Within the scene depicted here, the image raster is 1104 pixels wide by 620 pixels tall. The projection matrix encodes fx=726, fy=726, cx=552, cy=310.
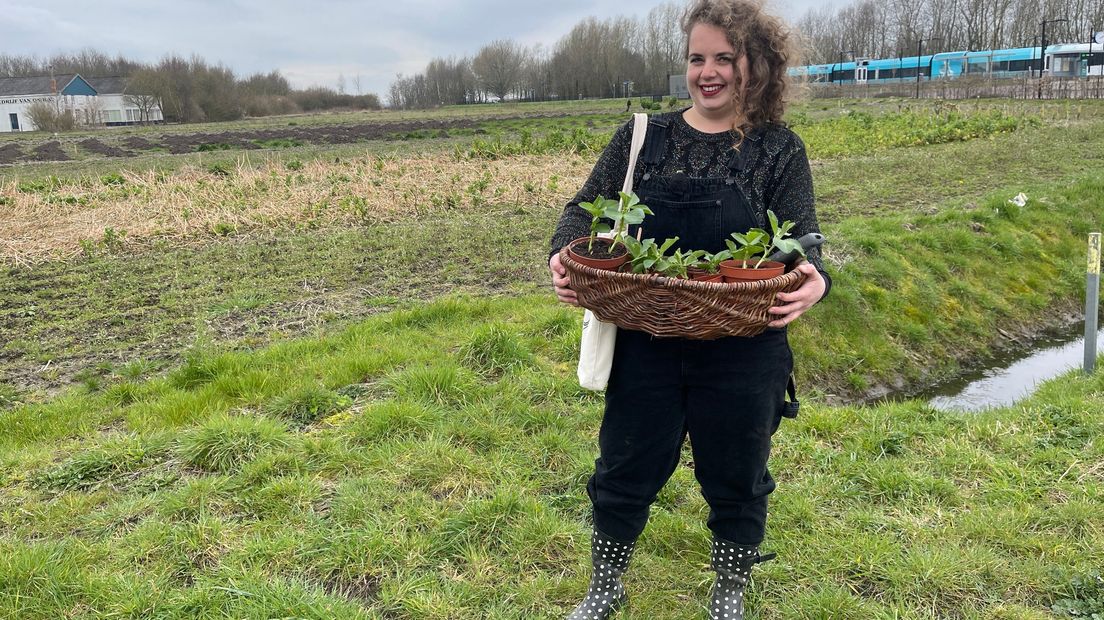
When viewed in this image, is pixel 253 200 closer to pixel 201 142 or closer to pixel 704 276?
pixel 704 276

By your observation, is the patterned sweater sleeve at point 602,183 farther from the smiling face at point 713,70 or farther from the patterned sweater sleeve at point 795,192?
the patterned sweater sleeve at point 795,192

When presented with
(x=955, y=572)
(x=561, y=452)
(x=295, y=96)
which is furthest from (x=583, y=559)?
(x=295, y=96)

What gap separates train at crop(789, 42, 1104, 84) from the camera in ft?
149

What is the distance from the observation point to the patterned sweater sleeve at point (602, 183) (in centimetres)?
229

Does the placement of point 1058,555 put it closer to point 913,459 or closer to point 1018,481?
point 1018,481

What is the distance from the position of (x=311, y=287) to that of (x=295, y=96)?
81.4 meters

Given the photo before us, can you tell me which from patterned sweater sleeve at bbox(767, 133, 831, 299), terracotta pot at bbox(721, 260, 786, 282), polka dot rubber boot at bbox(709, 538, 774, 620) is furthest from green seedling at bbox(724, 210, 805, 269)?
polka dot rubber boot at bbox(709, 538, 774, 620)

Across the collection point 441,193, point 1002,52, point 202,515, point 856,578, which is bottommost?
point 856,578

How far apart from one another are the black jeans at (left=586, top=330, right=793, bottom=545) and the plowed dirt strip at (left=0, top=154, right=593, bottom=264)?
8.61m

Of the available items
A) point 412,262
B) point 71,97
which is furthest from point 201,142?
point 71,97

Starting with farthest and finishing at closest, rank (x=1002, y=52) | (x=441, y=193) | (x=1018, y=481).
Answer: (x=1002, y=52), (x=441, y=193), (x=1018, y=481)

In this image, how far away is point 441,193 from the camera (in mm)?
11703

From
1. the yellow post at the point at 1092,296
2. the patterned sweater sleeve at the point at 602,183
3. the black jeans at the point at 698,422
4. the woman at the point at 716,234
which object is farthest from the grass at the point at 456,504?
the patterned sweater sleeve at the point at 602,183

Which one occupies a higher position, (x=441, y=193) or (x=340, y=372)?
(x=441, y=193)
